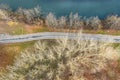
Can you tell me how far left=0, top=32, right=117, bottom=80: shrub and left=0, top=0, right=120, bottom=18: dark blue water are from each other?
79.7 feet

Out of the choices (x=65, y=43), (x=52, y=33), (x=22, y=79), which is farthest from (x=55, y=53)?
(x=52, y=33)

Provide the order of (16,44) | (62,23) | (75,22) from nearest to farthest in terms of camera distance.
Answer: (16,44), (75,22), (62,23)

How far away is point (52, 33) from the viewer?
74812 millimetres

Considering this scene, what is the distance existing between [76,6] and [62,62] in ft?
102

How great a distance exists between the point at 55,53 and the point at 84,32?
62.5 feet

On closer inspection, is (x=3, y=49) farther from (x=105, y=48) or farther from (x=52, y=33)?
(x=105, y=48)

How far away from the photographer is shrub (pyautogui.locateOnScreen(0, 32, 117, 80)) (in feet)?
183

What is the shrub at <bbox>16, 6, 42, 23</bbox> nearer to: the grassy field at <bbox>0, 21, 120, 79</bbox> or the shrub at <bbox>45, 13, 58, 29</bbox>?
the grassy field at <bbox>0, 21, 120, 79</bbox>

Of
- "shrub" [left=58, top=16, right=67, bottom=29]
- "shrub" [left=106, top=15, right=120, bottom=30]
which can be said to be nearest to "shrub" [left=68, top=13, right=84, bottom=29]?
"shrub" [left=58, top=16, right=67, bottom=29]

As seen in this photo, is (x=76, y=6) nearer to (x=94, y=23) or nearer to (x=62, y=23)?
(x=62, y=23)

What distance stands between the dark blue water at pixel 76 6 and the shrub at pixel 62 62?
24.3 meters

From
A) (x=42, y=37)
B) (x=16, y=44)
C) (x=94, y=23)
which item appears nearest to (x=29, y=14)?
(x=42, y=37)

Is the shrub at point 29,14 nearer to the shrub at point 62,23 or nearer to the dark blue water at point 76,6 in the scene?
the dark blue water at point 76,6

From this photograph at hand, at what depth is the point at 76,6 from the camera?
8350 centimetres
